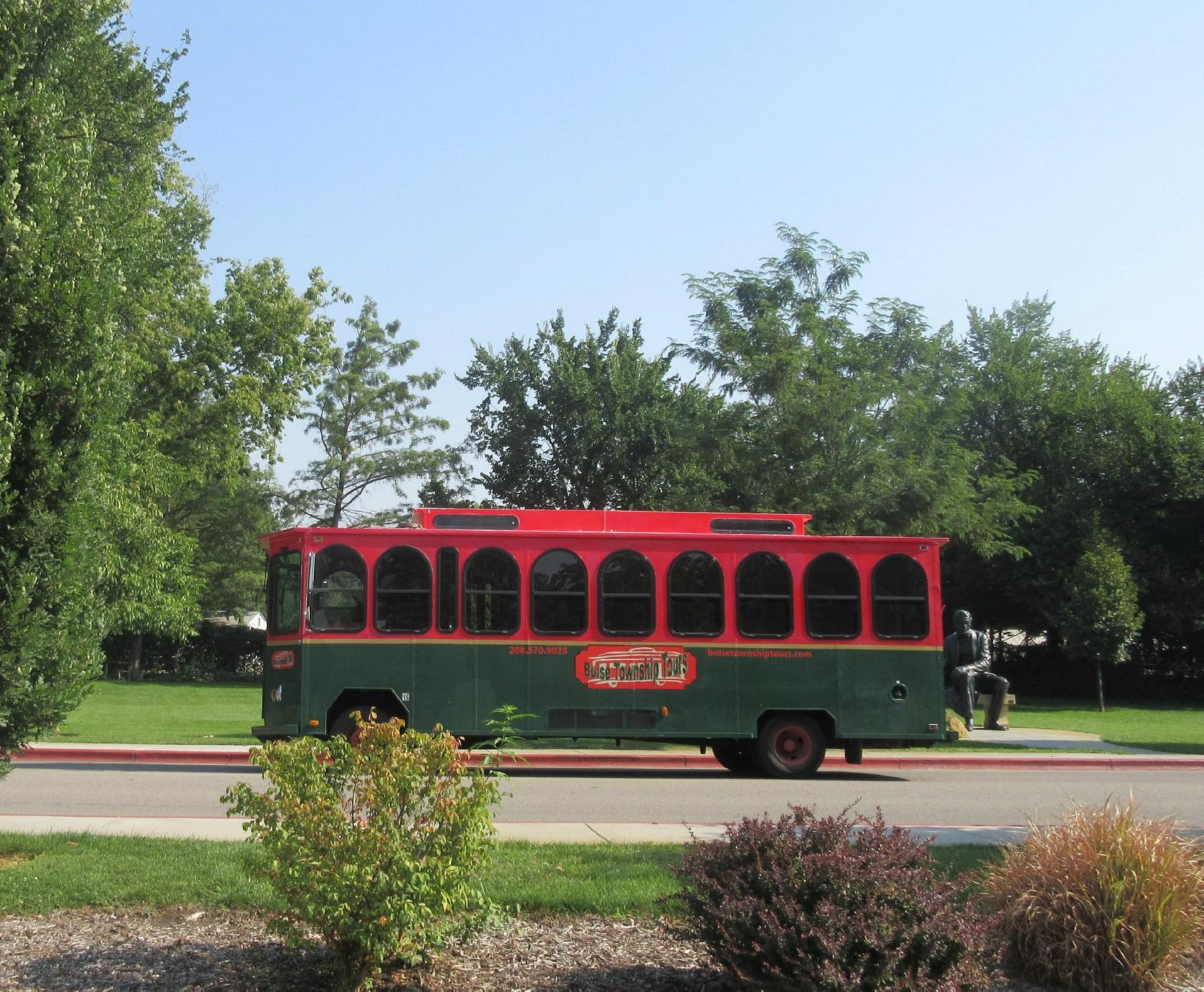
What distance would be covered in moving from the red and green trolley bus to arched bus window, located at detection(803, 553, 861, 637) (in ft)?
0.07

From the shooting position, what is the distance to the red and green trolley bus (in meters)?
14.8

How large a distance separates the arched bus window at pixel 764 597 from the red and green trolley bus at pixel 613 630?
0.06ft

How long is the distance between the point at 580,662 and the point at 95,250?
8.96 m

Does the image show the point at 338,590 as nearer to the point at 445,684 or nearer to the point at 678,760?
the point at 445,684

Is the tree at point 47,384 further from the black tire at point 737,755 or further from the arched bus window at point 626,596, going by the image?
the black tire at point 737,755

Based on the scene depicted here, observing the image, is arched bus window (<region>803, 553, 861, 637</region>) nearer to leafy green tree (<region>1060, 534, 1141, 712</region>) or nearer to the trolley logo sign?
the trolley logo sign

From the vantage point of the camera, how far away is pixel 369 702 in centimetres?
1498

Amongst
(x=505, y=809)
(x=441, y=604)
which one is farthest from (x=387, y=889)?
(x=441, y=604)

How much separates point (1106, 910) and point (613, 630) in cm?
988

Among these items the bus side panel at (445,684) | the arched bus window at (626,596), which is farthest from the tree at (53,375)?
the arched bus window at (626,596)

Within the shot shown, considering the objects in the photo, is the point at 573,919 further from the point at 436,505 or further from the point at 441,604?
the point at 436,505

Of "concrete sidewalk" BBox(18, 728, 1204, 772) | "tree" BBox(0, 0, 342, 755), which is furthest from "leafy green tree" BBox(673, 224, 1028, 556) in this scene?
"tree" BBox(0, 0, 342, 755)

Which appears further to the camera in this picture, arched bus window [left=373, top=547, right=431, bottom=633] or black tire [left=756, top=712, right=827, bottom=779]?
black tire [left=756, top=712, right=827, bottom=779]

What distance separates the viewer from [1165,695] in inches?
1563
